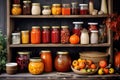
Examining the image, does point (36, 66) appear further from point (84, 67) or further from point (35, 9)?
point (35, 9)

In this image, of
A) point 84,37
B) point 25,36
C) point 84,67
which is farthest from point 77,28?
point 25,36

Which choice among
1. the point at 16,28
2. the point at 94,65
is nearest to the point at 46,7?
the point at 16,28

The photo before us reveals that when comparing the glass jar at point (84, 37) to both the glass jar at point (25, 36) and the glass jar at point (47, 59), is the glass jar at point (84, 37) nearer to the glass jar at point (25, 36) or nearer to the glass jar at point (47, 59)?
the glass jar at point (47, 59)

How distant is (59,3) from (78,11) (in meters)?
0.32

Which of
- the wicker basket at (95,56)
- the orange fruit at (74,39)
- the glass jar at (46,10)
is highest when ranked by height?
the glass jar at (46,10)

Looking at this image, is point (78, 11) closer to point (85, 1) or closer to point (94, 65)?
point (85, 1)

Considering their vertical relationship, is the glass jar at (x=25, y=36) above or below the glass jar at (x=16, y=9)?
below

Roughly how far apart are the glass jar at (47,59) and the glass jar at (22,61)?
180mm

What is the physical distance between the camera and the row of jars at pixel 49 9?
328 cm

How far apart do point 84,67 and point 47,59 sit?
0.46 metres

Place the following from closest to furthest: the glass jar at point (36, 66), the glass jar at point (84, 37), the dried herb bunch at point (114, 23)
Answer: the dried herb bunch at point (114, 23) → the glass jar at point (36, 66) → the glass jar at point (84, 37)

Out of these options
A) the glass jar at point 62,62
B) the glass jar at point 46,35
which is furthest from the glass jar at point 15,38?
the glass jar at point 62,62

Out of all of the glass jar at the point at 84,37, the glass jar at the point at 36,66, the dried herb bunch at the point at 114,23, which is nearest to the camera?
the dried herb bunch at the point at 114,23

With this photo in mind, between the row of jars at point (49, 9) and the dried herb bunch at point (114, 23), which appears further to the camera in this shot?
the row of jars at point (49, 9)
